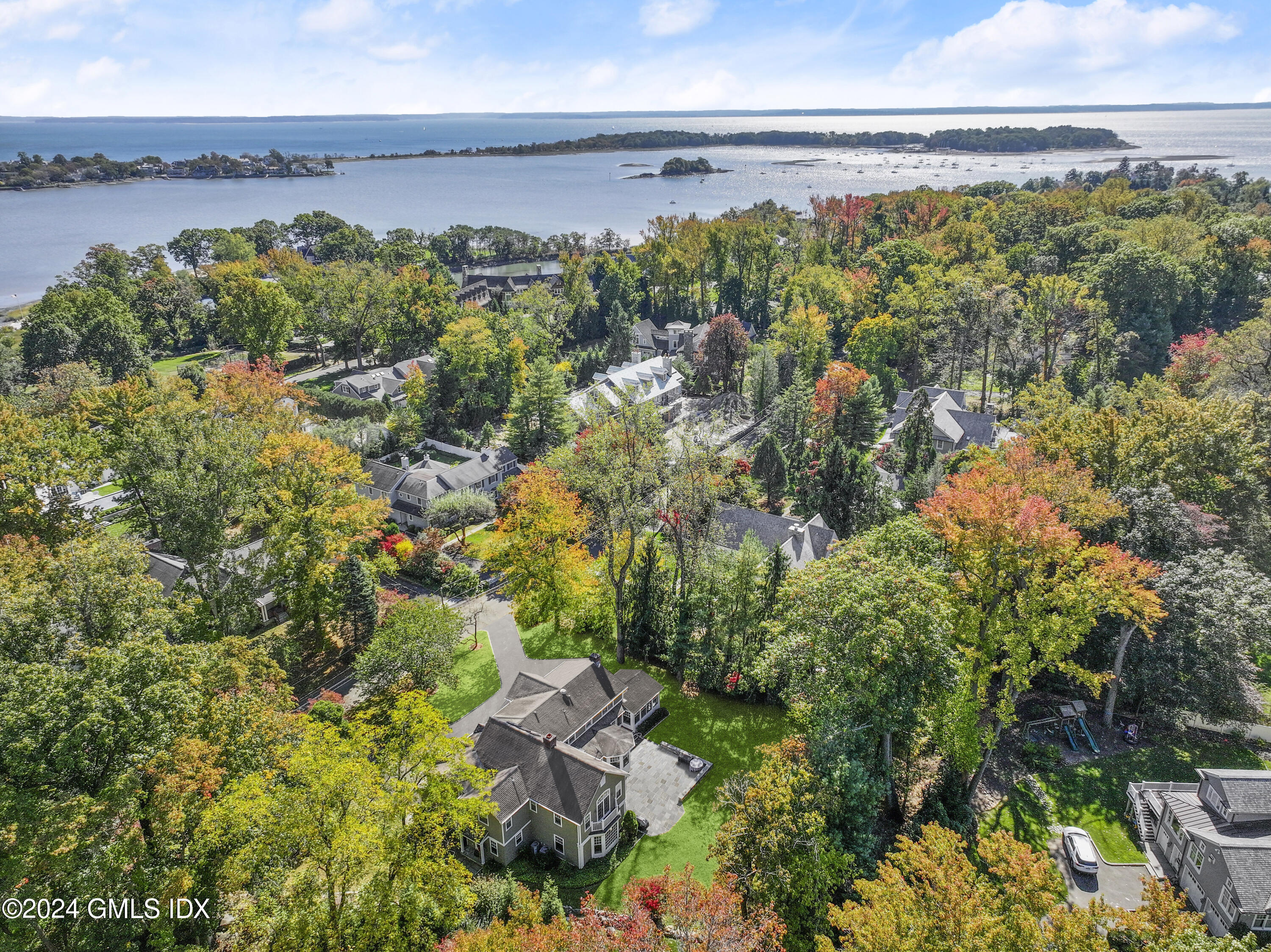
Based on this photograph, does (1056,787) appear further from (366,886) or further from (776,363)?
(776,363)

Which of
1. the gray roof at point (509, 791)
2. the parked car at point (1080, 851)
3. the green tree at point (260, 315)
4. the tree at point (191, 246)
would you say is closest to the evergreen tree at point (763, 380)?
the parked car at point (1080, 851)

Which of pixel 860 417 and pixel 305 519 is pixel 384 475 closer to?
pixel 305 519

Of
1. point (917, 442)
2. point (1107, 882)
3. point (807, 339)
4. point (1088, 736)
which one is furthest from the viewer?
point (807, 339)

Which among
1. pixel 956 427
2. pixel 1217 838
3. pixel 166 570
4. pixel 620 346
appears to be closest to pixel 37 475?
pixel 166 570

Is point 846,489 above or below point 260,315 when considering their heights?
below

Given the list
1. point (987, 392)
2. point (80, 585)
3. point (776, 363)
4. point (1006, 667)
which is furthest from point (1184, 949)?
point (987, 392)

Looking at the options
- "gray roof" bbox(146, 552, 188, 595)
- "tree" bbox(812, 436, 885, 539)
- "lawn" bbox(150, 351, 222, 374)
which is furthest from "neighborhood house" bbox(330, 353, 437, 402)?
"tree" bbox(812, 436, 885, 539)
